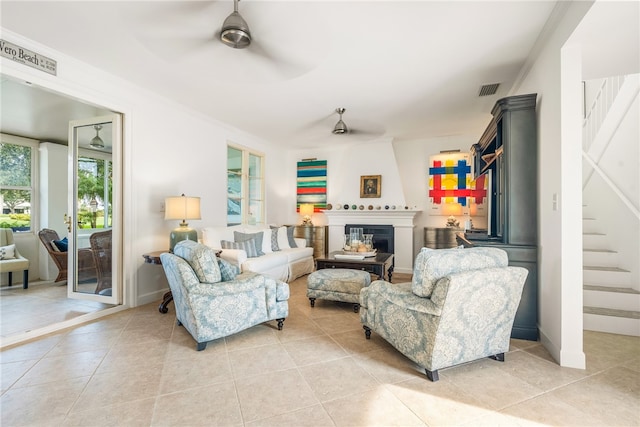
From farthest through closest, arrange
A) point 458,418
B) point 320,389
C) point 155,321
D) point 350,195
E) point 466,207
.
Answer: point 350,195
point 466,207
point 155,321
point 320,389
point 458,418

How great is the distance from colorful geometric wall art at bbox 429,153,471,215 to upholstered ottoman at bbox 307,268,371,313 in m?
3.13

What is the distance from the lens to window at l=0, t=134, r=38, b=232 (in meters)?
4.75

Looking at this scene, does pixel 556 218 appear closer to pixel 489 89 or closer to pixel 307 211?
pixel 489 89

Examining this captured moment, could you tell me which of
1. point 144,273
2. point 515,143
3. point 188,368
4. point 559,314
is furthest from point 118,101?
point 559,314

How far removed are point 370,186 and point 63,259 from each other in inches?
208

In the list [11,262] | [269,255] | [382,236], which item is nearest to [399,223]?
[382,236]

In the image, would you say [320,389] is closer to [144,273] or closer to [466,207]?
[144,273]

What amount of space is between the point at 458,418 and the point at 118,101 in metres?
4.11

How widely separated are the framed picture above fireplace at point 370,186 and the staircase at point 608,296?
338cm

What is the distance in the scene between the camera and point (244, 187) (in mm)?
5590

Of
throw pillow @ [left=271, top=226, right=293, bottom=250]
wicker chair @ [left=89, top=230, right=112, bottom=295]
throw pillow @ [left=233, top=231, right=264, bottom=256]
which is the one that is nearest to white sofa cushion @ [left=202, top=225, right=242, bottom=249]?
throw pillow @ [left=233, top=231, right=264, bottom=256]

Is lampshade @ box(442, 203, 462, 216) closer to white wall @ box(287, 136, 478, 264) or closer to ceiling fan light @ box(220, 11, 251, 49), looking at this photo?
white wall @ box(287, 136, 478, 264)

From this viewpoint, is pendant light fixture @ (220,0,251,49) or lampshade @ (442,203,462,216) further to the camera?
lampshade @ (442,203,462,216)

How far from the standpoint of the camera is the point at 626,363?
218 cm
